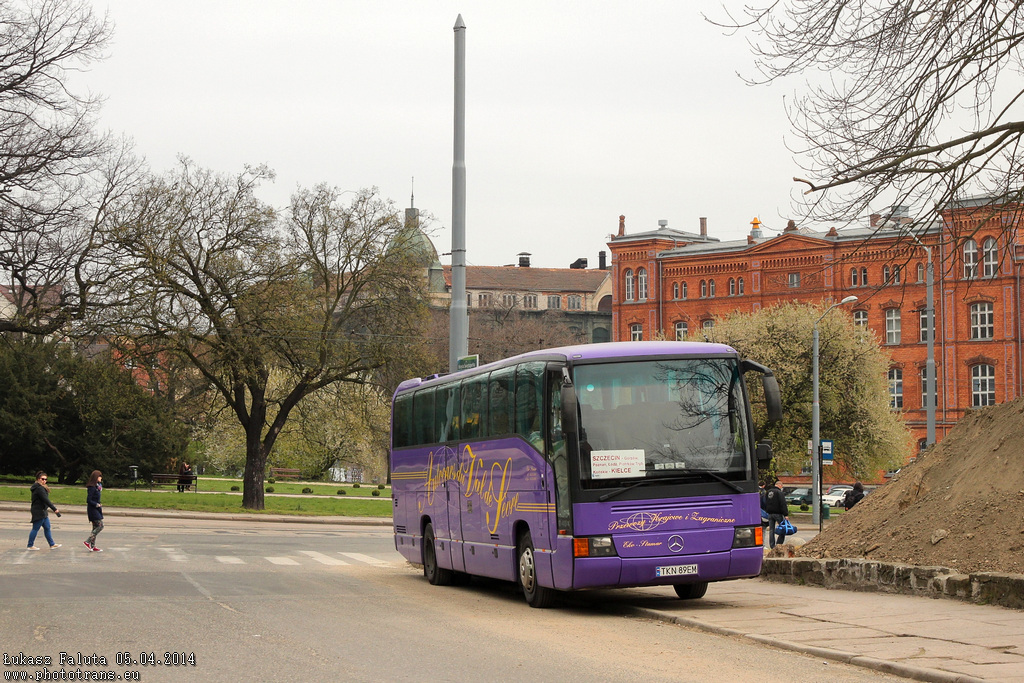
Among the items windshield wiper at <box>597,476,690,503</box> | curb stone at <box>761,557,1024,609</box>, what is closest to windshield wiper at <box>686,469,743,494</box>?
windshield wiper at <box>597,476,690,503</box>

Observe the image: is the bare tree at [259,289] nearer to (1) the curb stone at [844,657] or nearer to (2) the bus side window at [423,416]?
(2) the bus side window at [423,416]

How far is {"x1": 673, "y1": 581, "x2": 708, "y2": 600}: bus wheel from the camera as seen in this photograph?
15.6m

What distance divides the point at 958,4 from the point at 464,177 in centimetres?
872

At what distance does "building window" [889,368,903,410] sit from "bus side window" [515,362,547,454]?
74.2m

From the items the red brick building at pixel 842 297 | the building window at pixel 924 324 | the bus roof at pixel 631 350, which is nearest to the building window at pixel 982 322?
the red brick building at pixel 842 297

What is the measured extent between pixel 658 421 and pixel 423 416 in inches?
264

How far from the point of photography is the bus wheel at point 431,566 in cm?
1895

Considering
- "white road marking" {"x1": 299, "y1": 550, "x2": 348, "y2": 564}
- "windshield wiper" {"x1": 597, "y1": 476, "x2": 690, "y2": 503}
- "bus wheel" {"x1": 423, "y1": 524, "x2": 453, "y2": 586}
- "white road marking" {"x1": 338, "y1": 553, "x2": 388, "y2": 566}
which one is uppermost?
"windshield wiper" {"x1": 597, "y1": 476, "x2": 690, "y2": 503}

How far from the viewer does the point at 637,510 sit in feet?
46.1

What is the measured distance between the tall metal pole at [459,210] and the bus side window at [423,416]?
2.22ft

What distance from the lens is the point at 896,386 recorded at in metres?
85.4

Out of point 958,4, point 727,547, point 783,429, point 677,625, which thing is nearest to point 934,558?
point 727,547

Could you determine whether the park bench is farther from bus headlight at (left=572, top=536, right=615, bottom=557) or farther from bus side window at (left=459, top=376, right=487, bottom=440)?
bus headlight at (left=572, top=536, right=615, bottom=557)

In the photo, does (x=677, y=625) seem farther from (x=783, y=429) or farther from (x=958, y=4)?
(x=783, y=429)
